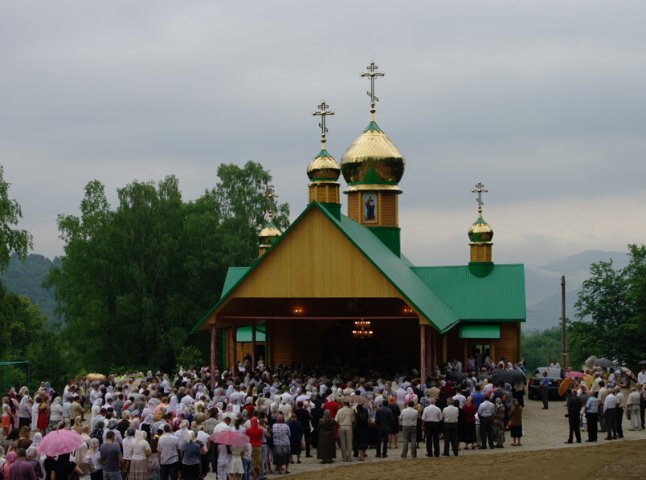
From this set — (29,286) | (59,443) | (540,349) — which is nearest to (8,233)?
(59,443)

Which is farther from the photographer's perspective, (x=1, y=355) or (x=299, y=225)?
(x=1, y=355)

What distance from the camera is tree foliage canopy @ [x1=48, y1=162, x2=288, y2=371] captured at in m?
53.0

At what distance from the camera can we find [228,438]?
17312mm

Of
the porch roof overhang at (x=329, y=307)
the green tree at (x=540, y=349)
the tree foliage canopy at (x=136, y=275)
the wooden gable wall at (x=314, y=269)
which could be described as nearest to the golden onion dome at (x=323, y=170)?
the porch roof overhang at (x=329, y=307)

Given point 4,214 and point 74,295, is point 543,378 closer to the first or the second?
point 4,214

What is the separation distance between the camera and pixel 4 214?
119ft

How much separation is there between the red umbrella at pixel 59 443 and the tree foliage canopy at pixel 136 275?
3662 centimetres

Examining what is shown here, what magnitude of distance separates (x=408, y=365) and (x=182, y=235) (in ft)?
76.9

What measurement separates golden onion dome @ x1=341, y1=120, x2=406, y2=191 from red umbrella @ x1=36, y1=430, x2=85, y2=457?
1041 inches

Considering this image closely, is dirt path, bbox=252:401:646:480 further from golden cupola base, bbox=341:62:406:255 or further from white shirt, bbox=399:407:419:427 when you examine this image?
golden cupola base, bbox=341:62:406:255

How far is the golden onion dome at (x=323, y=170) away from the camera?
119 ft

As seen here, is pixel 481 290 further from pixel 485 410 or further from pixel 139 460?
pixel 139 460

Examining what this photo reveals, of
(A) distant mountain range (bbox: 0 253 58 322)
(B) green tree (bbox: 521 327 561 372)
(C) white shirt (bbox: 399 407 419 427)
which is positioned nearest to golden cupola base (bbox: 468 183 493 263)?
(C) white shirt (bbox: 399 407 419 427)

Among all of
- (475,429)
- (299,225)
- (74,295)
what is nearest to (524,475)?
(475,429)
